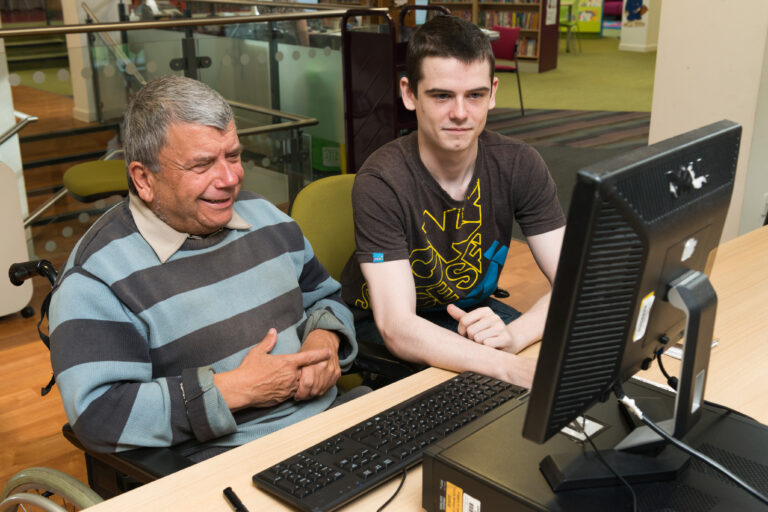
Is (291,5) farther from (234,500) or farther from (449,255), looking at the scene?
(234,500)

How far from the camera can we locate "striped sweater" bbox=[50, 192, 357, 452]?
1251mm

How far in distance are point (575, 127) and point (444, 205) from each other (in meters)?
5.39

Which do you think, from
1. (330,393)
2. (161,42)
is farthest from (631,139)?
(330,393)

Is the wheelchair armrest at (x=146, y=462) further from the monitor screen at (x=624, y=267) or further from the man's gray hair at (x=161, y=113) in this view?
the monitor screen at (x=624, y=267)

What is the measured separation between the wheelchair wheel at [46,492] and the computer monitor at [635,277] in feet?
2.52

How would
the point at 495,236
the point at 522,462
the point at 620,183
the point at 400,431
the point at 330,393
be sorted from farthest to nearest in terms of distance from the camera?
the point at 495,236 < the point at 330,393 < the point at 400,431 < the point at 522,462 < the point at 620,183

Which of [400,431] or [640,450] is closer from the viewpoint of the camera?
[640,450]

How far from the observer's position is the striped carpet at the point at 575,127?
20.5 ft

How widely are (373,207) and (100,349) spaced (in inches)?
27.0

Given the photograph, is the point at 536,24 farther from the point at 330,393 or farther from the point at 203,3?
the point at 330,393

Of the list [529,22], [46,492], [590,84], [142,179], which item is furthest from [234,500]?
[529,22]

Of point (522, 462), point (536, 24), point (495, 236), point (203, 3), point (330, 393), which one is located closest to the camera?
point (522, 462)

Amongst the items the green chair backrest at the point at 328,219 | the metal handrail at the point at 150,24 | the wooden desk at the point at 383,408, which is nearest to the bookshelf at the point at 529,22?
the metal handrail at the point at 150,24

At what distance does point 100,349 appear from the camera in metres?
1.26
